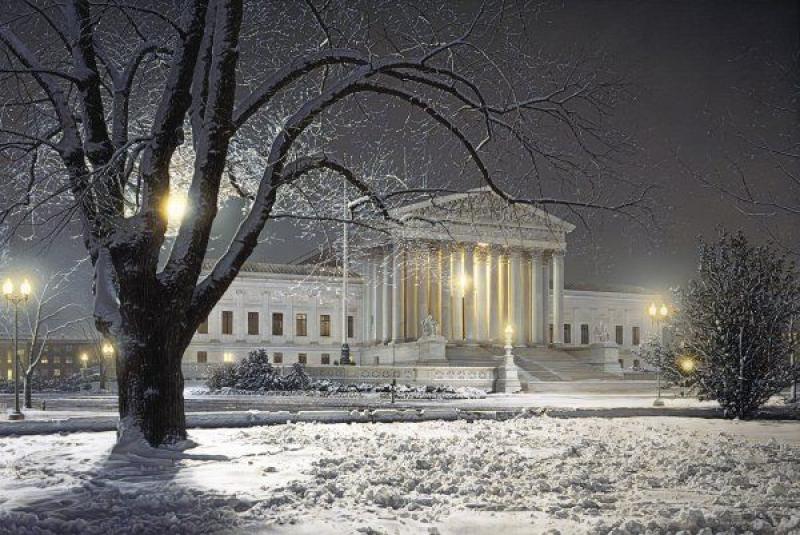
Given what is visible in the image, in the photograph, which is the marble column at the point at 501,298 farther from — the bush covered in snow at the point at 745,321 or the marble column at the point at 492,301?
the bush covered in snow at the point at 745,321

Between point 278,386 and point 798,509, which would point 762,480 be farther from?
point 278,386

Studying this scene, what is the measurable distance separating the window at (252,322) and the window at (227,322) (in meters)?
1.61

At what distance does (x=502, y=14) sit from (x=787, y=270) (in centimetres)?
1307

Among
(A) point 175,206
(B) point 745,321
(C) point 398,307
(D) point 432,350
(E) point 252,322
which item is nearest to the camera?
(A) point 175,206

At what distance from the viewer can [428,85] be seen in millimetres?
13523

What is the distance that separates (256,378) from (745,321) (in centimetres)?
2566

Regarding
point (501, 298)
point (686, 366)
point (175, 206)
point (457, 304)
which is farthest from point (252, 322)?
point (175, 206)

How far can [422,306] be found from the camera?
7312cm

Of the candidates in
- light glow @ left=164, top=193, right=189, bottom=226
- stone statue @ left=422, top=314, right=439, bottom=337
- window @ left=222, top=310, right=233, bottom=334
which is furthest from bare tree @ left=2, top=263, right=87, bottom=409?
stone statue @ left=422, top=314, right=439, bottom=337

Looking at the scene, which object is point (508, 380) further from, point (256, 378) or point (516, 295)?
point (516, 295)

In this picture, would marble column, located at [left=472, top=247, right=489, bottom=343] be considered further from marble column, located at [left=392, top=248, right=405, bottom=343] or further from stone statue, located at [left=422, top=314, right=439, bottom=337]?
stone statue, located at [left=422, top=314, right=439, bottom=337]

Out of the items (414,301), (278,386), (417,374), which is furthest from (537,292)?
(278,386)

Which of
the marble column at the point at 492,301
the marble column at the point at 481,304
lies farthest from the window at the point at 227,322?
the marble column at the point at 492,301

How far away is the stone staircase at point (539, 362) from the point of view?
2267 inches
